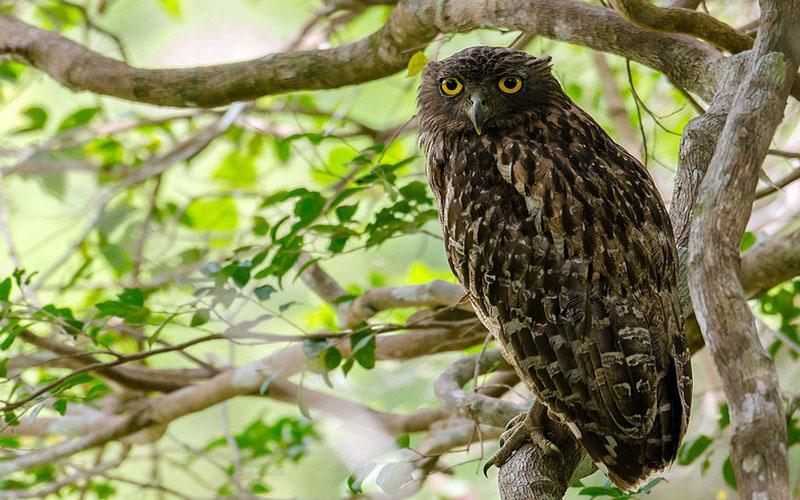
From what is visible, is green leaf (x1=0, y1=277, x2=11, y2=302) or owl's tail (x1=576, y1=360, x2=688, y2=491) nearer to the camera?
owl's tail (x1=576, y1=360, x2=688, y2=491)

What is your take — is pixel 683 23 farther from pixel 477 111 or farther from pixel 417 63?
pixel 417 63

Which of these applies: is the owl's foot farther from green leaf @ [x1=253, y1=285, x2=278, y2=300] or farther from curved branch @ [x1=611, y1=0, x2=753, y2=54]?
curved branch @ [x1=611, y1=0, x2=753, y2=54]

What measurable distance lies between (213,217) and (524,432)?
8.66ft

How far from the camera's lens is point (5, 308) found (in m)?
2.80

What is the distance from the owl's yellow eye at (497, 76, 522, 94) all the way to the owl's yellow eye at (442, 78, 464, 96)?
0.38 ft

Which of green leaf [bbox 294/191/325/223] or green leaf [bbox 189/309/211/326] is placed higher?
green leaf [bbox 294/191/325/223]

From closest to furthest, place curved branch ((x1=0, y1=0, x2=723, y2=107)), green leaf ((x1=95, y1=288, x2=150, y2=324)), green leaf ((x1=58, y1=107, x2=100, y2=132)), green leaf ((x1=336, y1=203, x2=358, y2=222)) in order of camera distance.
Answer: curved branch ((x1=0, y1=0, x2=723, y2=107))
green leaf ((x1=95, y1=288, x2=150, y2=324))
green leaf ((x1=336, y1=203, x2=358, y2=222))
green leaf ((x1=58, y1=107, x2=100, y2=132))

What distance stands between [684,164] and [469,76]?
70 centimetres

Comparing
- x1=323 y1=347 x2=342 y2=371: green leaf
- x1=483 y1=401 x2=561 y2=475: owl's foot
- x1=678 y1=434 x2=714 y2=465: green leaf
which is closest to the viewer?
x1=483 y1=401 x2=561 y2=475: owl's foot

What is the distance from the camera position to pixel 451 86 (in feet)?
9.40

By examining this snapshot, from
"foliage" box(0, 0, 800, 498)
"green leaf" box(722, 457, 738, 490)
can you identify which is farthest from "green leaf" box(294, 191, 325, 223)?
"green leaf" box(722, 457, 738, 490)

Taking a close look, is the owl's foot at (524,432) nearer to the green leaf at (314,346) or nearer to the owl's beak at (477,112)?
the green leaf at (314,346)

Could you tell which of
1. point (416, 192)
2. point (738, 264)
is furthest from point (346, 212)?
point (738, 264)

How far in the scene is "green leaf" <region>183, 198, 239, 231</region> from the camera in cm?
475
